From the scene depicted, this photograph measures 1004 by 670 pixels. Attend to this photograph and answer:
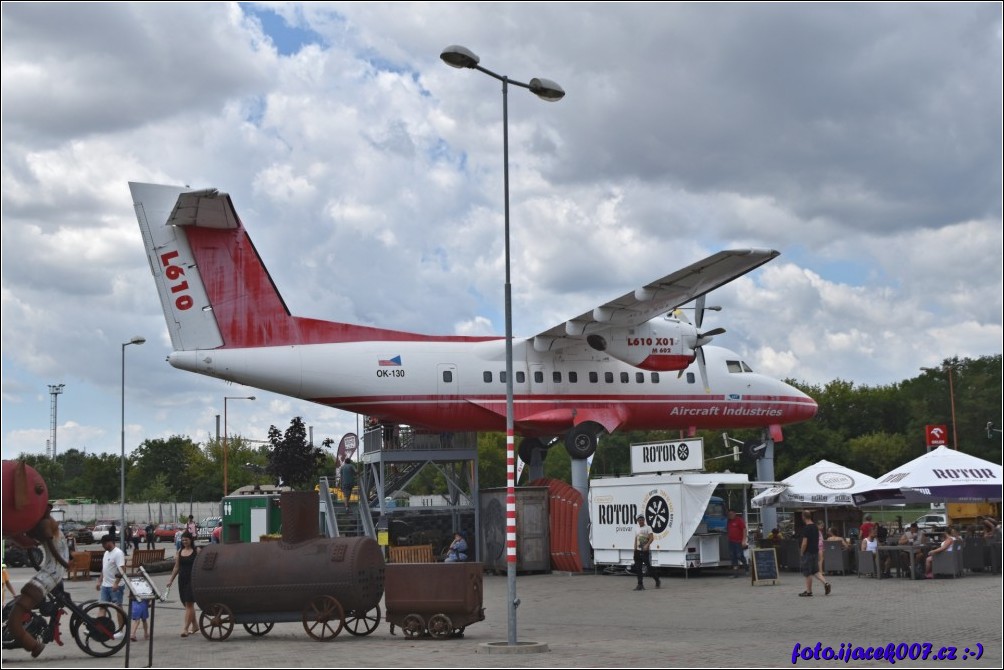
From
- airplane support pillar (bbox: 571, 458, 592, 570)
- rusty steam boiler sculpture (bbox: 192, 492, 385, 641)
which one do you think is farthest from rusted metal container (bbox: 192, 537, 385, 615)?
airplane support pillar (bbox: 571, 458, 592, 570)

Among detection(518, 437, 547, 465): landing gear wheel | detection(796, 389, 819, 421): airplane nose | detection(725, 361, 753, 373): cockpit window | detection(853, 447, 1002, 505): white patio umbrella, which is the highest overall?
detection(725, 361, 753, 373): cockpit window

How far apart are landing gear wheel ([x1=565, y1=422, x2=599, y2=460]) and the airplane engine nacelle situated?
95.5 inches

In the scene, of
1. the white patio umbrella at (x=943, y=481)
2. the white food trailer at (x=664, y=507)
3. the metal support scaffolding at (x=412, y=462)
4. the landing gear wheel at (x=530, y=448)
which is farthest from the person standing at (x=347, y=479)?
the white patio umbrella at (x=943, y=481)

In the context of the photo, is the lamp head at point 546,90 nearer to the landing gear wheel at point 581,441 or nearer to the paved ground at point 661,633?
the paved ground at point 661,633

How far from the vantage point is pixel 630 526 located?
28.8 meters

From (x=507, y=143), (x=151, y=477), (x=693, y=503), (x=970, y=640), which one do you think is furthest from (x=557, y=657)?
(x=151, y=477)

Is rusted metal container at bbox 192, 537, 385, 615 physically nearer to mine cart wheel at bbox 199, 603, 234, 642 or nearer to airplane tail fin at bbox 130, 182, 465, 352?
mine cart wheel at bbox 199, 603, 234, 642

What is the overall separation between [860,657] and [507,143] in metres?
9.19

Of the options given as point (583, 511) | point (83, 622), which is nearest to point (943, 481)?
point (583, 511)

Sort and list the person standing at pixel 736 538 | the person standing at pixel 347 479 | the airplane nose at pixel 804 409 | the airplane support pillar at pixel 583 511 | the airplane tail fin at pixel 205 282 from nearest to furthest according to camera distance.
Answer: the person standing at pixel 736 538
the airplane tail fin at pixel 205 282
the airplane support pillar at pixel 583 511
the person standing at pixel 347 479
the airplane nose at pixel 804 409

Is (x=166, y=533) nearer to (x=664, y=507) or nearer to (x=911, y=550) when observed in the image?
(x=664, y=507)

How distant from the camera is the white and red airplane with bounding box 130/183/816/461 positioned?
30263 millimetres

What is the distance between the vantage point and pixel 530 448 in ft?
125

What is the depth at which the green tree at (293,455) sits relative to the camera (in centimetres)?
6044
